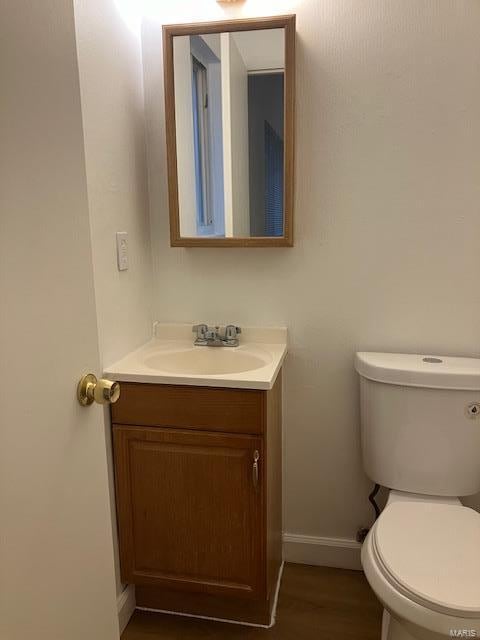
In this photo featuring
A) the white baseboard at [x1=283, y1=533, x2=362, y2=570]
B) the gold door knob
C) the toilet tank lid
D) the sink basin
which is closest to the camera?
the gold door knob

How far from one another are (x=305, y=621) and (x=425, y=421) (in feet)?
2.57

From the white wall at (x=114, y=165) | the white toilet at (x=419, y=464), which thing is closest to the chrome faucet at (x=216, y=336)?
the white wall at (x=114, y=165)

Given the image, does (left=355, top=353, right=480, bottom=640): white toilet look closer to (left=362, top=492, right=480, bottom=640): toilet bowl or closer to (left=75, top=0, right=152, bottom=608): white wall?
(left=362, top=492, right=480, bottom=640): toilet bowl

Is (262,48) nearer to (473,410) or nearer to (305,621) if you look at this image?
(473,410)

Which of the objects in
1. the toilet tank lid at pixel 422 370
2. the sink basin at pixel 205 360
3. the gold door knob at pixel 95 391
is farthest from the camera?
the sink basin at pixel 205 360

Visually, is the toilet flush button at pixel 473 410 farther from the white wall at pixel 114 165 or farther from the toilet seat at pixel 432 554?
the white wall at pixel 114 165

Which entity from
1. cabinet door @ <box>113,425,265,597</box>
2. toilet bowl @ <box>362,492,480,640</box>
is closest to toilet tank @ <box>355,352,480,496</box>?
toilet bowl @ <box>362,492,480,640</box>

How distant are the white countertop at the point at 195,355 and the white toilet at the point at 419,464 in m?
0.31

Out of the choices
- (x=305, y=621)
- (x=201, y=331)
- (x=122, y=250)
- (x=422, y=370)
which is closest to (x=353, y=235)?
(x=422, y=370)

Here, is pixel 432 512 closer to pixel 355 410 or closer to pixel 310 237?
pixel 355 410

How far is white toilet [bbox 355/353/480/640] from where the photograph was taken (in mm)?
1229

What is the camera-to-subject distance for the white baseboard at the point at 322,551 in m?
1.88

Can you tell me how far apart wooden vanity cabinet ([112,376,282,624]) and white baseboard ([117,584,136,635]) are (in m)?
0.07

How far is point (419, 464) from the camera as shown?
1.57 metres
